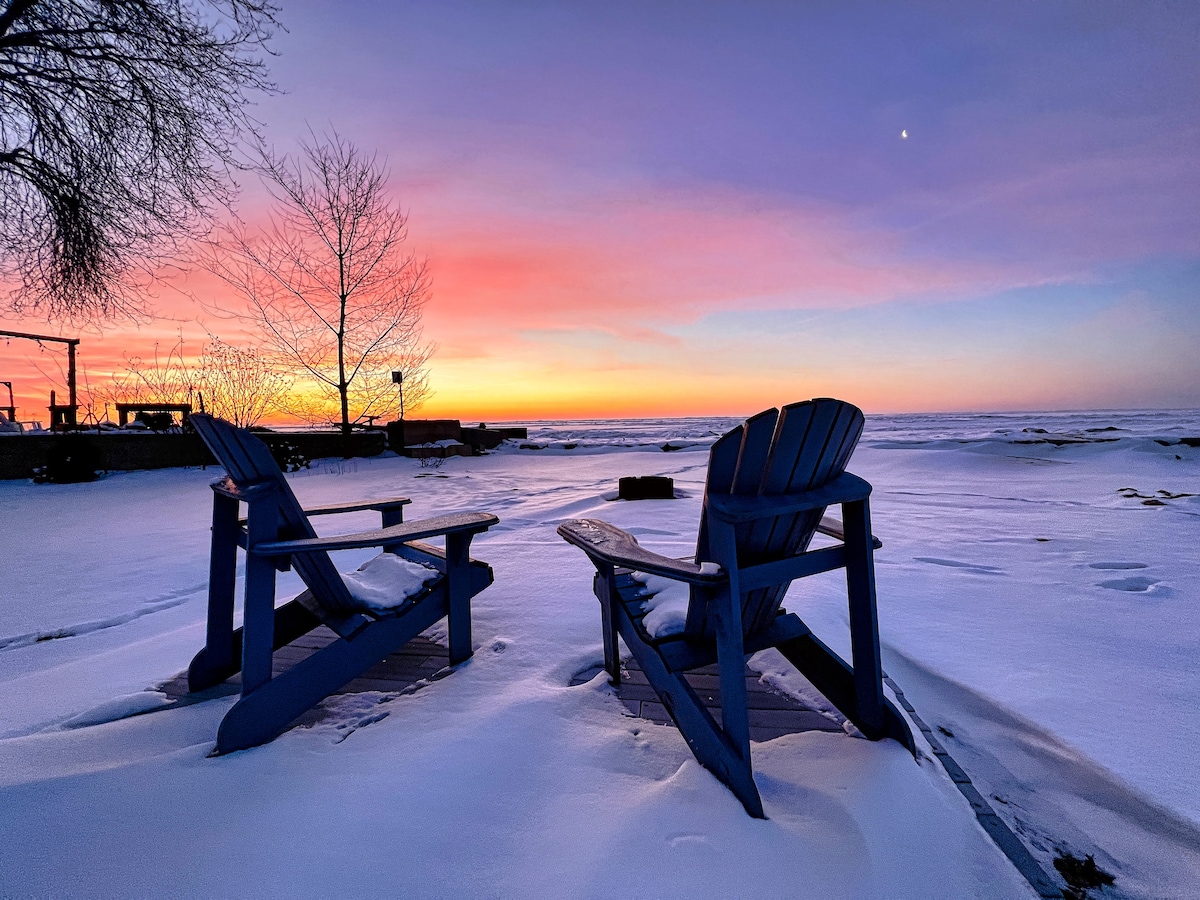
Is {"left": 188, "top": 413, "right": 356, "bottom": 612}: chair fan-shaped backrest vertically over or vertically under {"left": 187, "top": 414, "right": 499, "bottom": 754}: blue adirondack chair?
over

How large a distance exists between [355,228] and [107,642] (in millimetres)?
11582

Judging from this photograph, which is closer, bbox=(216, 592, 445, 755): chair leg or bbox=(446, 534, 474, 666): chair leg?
bbox=(216, 592, 445, 755): chair leg

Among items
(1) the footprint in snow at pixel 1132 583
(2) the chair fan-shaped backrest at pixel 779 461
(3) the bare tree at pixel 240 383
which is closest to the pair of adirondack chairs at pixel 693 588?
(2) the chair fan-shaped backrest at pixel 779 461

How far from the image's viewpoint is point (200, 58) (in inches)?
247

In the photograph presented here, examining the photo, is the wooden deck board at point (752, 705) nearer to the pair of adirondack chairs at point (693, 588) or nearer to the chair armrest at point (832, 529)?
the pair of adirondack chairs at point (693, 588)

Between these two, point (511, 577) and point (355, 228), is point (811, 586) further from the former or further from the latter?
point (355, 228)

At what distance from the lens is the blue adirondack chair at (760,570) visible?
145 cm

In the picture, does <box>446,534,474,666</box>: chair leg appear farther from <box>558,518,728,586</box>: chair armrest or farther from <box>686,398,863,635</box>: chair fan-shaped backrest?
<box>686,398,863,635</box>: chair fan-shaped backrest

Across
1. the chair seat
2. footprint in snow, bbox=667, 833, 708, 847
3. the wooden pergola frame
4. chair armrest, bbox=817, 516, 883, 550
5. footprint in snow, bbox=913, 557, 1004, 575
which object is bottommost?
footprint in snow, bbox=913, 557, 1004, 575

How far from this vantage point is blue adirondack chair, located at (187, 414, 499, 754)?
179cm

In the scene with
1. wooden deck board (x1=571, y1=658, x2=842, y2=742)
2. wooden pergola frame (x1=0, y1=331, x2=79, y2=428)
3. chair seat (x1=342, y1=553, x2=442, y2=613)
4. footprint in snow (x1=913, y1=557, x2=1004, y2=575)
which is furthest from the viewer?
wooden pergola frame (x1=0, y1=331, x2=79, y2=428)

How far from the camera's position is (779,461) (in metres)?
1.47

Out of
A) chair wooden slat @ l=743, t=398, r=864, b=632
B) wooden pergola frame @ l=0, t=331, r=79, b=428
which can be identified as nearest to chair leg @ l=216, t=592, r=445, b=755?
chair wooden slat @ l=743, t=398, r=864, b=632

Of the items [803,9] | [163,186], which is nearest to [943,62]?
[803,9]
